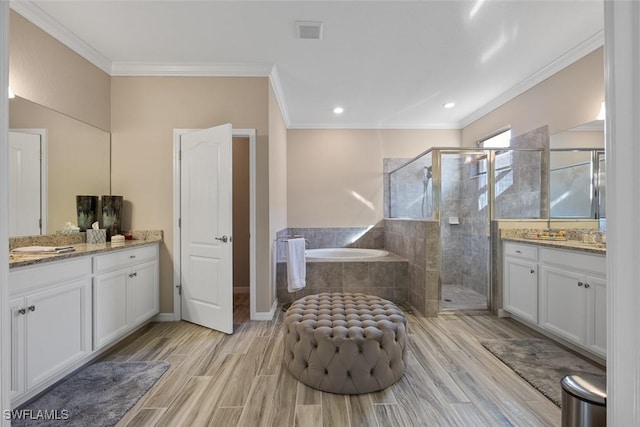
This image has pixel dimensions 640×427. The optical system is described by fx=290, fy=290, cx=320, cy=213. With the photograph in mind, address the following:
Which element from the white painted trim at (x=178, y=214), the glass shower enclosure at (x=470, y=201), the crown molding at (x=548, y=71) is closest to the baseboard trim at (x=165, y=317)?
the white painted trim at (x=178, y=214)

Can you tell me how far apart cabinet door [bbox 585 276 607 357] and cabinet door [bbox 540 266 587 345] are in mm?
49

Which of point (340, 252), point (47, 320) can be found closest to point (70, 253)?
point (47, 320)

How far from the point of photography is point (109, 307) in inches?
91.0

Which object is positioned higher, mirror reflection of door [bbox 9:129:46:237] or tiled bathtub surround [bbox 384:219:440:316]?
mirror reflection of door [bbox 9:129:46:237]

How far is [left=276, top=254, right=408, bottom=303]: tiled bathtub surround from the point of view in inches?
144

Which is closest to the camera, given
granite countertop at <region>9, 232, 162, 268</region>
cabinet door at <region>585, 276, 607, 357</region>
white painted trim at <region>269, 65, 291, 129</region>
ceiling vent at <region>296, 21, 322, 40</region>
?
granite countertop at <region>9, 232, 162, 268</region>

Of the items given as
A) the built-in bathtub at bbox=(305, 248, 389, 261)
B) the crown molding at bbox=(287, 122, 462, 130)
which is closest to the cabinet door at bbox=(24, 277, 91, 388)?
the built-in bathtub at bbox=(305, 248, 389, 261)

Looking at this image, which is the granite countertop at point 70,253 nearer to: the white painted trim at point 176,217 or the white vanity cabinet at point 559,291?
the white painted trim at point 176,217

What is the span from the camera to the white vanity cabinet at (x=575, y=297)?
2.07 m

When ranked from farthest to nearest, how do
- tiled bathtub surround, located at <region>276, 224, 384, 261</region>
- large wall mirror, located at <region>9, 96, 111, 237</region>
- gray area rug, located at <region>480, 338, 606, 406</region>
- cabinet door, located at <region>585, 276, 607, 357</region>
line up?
tiled bathtub surround, located at <region>276, 224, 384, 261</region> < large wall mirror, located at <region>9, 96, 111, 237</region> < cabinet door, located at <region>585, 276, 607, 357</region> < gray area rug, located at <region>480, 338, 606, 406</region>

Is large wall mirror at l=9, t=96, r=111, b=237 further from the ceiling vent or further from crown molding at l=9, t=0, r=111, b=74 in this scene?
the ceiling vent

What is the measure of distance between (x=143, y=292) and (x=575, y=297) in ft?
12.2

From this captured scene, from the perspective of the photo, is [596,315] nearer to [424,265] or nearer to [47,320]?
[424,265]

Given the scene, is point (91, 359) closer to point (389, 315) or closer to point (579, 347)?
point (389, 315)
